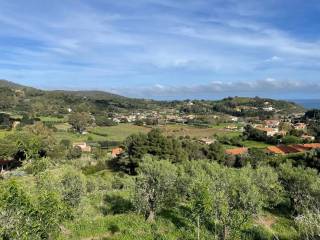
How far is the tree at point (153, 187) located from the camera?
22.7 m

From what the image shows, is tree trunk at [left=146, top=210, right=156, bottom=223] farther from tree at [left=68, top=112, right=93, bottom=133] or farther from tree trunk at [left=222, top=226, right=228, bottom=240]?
tree at [left=68, top=112, right=93, bottom=133]

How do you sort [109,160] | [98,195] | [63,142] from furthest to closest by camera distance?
[63,142] < [109,160] < [98,195]

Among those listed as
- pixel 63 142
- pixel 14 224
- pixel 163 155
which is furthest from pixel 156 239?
pixel 63 142

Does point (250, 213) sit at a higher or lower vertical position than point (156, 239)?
higher

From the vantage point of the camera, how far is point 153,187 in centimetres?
2336

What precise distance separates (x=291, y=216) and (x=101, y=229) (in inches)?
521

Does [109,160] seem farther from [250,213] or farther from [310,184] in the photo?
[250,213]

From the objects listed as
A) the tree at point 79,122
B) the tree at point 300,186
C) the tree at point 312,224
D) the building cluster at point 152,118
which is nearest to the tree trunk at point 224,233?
the tree at point 312,224

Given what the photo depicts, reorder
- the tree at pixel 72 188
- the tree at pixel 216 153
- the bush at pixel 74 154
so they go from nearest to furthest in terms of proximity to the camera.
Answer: the tree at pixel 72 188 < the tree at pixel 216 153 < the bush at pixel 74 154

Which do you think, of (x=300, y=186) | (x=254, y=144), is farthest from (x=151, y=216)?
(x=254, y=144)

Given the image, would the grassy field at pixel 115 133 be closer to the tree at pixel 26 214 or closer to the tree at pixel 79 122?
the tree at pixel 79 122

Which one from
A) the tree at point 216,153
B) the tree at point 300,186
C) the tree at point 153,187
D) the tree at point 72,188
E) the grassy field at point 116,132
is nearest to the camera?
the tree at point 72,188

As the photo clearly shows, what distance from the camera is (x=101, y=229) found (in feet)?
67.1

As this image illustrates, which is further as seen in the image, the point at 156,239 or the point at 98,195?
the point at 98,195
